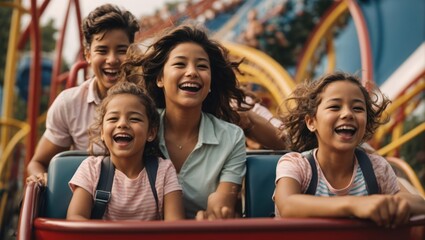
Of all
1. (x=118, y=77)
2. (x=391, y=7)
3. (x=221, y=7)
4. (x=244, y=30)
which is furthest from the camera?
(x=221, y=7)

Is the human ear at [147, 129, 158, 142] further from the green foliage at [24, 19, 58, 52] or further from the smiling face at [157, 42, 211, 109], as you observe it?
the green foliage at [24, 19, 58, 52]

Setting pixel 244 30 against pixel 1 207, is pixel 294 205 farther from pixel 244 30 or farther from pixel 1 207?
pixel 244 30

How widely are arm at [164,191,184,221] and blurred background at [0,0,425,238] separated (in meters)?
0.62

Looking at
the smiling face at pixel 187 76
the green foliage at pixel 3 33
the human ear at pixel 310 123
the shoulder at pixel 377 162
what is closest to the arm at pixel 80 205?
the smiling face at pixel 187 76

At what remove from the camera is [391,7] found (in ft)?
25.1

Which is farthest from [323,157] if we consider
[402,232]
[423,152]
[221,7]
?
[221,7]

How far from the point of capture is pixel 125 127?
182 centimetres

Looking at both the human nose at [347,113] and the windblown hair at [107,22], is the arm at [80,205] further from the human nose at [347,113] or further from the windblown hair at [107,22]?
the windblown hair at [107,22]

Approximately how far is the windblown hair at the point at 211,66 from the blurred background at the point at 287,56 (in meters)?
0.15

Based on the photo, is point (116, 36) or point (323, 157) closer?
point (323, 157)

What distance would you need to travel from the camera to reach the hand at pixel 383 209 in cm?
144

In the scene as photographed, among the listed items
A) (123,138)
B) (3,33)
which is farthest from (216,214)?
(3,33)

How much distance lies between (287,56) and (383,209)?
33.2ft

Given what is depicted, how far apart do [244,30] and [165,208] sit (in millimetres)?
7272
